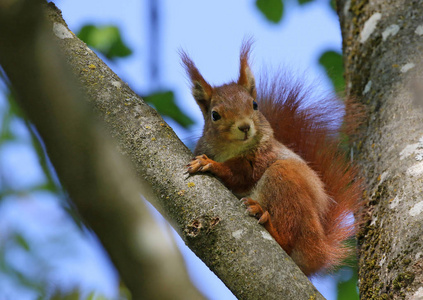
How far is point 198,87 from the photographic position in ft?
9.97

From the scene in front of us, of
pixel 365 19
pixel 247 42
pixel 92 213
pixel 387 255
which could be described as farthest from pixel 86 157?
pixel 365 19

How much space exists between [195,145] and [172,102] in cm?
34

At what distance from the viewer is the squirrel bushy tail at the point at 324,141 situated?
2604mm

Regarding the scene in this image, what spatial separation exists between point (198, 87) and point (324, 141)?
85 cm

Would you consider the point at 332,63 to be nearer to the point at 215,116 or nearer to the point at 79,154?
the point at 215,116

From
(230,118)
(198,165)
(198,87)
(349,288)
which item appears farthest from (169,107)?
(349,288)

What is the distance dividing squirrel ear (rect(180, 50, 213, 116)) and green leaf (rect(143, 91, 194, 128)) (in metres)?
0.24

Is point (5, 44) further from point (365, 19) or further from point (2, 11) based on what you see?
point (365, 19)

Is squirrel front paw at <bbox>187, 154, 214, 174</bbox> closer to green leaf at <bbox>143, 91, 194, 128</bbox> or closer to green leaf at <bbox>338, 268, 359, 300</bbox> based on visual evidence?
green leaf at <bbox>143, 91, 194, 128</bbox>

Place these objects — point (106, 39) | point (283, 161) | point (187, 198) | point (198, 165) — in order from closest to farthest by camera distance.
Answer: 1. point (187, 198)
2. point (198, 165)
3. point (283, 161)
4. point (106, 39)

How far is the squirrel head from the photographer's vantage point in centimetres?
279

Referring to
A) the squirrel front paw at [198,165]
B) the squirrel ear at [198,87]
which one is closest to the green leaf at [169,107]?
the squirrel ear at [198,87]

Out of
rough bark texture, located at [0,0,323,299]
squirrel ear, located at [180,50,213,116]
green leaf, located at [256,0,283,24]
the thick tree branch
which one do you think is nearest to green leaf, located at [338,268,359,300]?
squirrel ear, located at [180,50,213,116]

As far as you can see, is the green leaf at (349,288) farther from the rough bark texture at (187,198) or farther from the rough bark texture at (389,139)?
the rough bark texture at (187,198)
